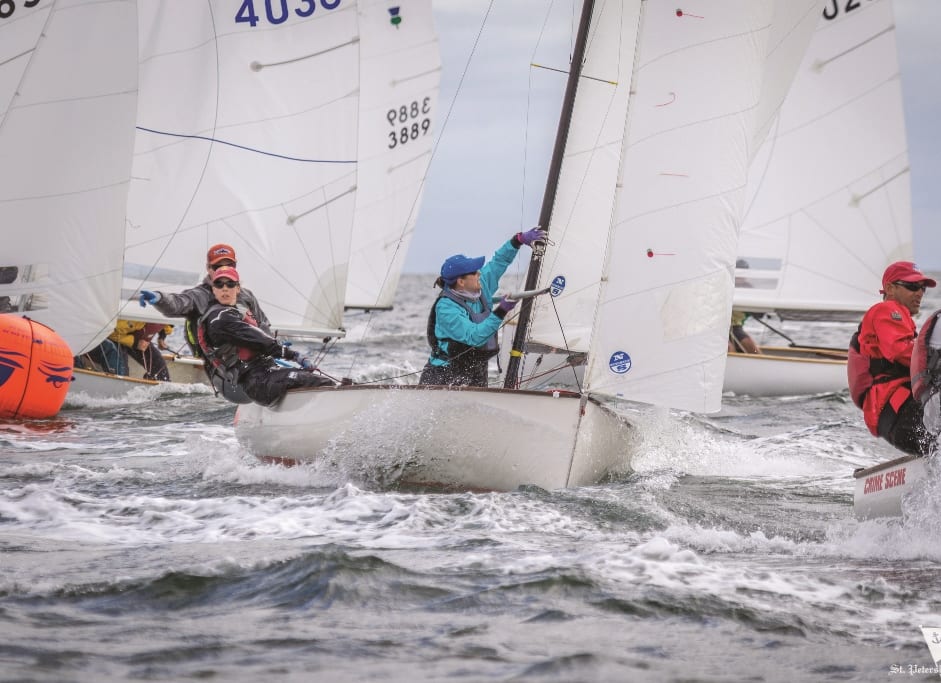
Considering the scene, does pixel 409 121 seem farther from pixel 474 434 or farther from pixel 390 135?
pixel 474 434

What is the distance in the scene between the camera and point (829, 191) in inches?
564

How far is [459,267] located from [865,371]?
2.24 metres

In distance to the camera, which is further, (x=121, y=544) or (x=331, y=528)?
(x=331, y=528)

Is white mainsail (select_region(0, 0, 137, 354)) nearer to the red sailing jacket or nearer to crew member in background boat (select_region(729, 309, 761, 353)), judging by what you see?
the red sailing jacket

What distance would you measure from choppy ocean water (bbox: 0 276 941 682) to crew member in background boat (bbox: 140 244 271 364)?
822 mm

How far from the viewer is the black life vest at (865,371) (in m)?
5.66

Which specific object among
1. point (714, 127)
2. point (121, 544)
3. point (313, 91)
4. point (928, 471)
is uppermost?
point (313, 91)

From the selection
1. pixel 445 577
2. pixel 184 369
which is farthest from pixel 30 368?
pixel 445 577

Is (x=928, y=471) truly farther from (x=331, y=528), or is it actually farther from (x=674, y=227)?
(x=331, y=528)

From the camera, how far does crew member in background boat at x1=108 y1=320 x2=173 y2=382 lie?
11719mm

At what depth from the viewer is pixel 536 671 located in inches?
139

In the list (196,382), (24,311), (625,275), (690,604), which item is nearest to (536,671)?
(690,604)

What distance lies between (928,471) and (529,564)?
1.74 meters

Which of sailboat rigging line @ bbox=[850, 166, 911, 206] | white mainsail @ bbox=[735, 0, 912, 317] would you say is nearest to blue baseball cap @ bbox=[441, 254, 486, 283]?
white mainsail @ bbox=[735, 0, 912, 317]
